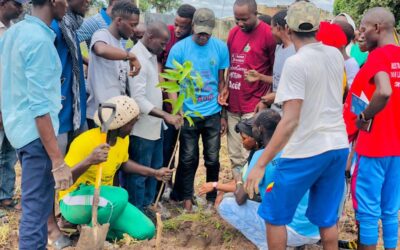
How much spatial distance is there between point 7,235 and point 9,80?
1716 mm

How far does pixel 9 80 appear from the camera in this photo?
9.35 ft

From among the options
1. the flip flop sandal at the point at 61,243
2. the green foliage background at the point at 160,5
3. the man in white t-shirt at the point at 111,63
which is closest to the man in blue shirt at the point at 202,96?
the man in white t-shirt at the point at 111,63

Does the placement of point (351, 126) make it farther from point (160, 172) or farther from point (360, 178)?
point (160, 172)

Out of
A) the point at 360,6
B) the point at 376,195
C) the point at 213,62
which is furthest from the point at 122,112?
the point at 360,6

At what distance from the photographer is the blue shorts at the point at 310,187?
297cm

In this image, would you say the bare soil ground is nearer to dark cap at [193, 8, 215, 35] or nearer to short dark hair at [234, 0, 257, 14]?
dark cap at [193, 8, 215, 35]

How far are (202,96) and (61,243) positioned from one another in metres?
1.88

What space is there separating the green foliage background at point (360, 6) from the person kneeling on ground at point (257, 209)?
1020cm

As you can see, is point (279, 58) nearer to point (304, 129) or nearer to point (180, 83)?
point (180, 83)

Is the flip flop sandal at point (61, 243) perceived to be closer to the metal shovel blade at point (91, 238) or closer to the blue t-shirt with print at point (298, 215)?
the metal shovel blade at point (91, 238)

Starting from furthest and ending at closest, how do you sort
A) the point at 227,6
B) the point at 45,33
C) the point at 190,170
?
the point at 227,6
the point at 190,170
the point at 45,33

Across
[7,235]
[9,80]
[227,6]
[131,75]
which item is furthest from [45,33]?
[227,6]

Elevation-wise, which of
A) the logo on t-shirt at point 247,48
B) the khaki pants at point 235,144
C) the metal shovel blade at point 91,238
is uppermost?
the logo on t-shirt at point 247,48

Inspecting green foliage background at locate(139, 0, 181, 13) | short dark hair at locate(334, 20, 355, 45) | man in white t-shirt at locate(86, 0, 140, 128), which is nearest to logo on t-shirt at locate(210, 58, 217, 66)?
man in white t-shirt at locate(86, 0, 140, 128)
